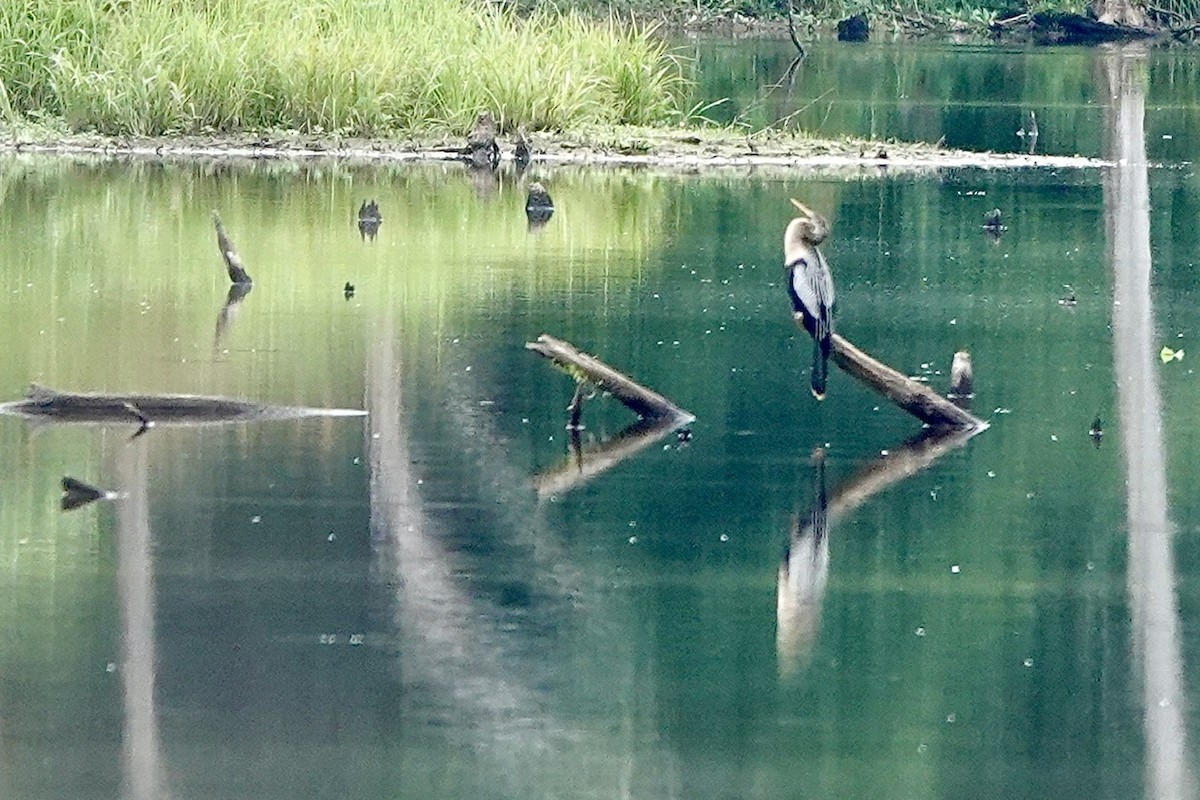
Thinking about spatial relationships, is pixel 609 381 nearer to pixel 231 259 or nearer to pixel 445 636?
pixel 445 636

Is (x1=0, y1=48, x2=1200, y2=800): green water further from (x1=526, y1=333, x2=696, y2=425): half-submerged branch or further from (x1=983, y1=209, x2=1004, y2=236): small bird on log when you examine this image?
(x1=983, y1=209, x2=1004, y2=236): small bird on log

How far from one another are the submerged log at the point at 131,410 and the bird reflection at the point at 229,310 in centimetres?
235

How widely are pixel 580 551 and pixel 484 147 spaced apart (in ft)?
55.5

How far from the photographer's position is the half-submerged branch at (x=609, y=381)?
1117cm

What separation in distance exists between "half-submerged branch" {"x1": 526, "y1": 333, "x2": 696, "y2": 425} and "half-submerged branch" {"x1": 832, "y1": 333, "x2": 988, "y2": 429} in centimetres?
82

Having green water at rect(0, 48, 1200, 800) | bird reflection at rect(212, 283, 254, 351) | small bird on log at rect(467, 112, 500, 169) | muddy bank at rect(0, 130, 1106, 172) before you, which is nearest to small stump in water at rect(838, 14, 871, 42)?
muddy bank at rect(0, 130, 1106, 172)

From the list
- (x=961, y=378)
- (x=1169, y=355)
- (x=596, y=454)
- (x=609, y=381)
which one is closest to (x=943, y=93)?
(x=1169, y=355)

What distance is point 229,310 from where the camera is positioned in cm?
1567

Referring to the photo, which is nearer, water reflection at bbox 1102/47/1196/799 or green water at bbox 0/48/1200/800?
green water at bbox 0/48/1200/800

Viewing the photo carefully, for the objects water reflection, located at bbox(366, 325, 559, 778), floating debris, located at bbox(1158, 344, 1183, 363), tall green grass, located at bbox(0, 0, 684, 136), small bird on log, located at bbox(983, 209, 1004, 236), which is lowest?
water reflection, located at bbox(366, 325, 559, 778)

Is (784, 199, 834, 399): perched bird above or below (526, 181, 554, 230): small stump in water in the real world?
below

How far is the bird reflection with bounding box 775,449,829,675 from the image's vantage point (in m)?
8.16

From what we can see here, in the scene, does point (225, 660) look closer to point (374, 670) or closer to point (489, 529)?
point (374, 670)

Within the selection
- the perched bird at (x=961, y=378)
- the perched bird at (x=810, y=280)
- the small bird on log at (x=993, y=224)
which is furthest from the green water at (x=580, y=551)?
the small bird on log at (x=993, y=224)
